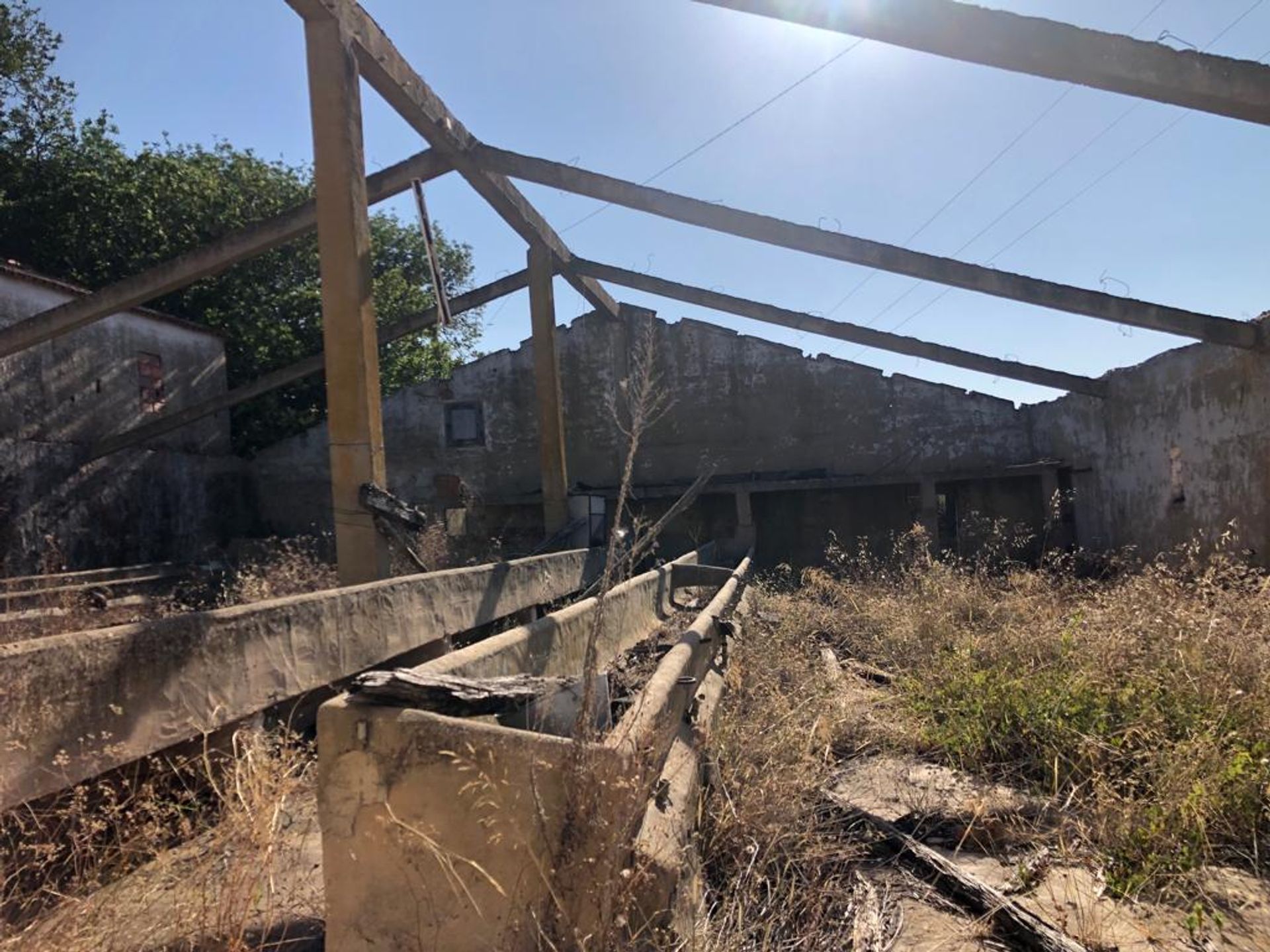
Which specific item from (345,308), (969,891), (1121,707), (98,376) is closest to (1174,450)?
(1121,707)

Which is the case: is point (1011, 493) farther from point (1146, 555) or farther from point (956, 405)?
point (1146, 555)

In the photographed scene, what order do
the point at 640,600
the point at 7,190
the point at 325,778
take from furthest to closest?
1. the point at 7,190
2. the point at 640,600
3. the point at 325,778

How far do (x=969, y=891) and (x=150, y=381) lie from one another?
17736 millimetres

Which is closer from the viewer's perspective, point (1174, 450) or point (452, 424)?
point (1174, 450)

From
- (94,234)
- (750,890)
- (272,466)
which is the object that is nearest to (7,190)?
(94,234)

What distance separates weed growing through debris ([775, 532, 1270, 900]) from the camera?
3.28m

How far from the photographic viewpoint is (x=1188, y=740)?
3.85m

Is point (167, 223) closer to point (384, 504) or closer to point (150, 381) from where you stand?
point (150, 381)

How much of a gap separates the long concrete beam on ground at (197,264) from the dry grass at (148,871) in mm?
7323

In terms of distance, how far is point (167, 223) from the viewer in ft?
67.3

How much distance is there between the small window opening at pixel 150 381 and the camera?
1602cm

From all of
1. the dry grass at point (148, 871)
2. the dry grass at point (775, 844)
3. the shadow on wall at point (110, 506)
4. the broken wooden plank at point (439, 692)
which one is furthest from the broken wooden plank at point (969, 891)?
the shadow on wall at point (110, 506)

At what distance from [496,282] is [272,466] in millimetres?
7675

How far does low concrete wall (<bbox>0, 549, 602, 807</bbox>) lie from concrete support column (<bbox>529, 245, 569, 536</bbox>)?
7.54 metres
